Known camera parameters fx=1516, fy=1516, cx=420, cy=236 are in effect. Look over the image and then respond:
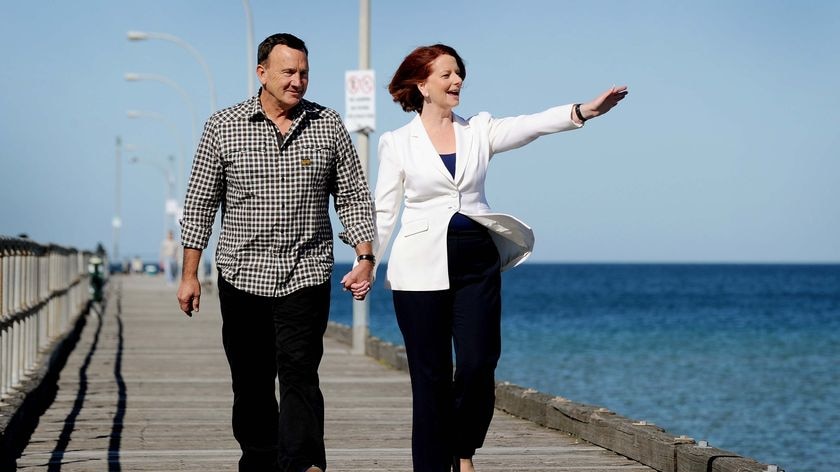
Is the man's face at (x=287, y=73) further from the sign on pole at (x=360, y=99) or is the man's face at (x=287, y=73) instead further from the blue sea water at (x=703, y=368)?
the blue sea water at (x=703, y=368)

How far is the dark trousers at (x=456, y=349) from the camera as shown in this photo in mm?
6574

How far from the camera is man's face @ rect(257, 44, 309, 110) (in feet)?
21.0

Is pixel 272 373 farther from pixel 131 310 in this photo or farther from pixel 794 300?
pixel 794 300

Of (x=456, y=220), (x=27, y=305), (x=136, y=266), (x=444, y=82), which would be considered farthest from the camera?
(x=136, y=266)

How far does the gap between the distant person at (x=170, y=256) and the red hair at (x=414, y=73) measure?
42.1 m

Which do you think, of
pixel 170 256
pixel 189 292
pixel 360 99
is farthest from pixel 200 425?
pixel 170 256

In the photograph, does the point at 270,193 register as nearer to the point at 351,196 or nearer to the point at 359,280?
the point at 351,196

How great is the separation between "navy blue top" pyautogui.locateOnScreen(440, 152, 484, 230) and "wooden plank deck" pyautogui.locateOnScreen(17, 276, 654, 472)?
6.28ft

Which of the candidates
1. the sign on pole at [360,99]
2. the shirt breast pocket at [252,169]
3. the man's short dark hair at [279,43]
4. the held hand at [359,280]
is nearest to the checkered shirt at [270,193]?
the shirt breast pocket at [252,169]

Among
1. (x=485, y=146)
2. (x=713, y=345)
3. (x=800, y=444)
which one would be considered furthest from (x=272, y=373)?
(x=713, y=345)

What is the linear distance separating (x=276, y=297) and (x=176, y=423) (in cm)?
439

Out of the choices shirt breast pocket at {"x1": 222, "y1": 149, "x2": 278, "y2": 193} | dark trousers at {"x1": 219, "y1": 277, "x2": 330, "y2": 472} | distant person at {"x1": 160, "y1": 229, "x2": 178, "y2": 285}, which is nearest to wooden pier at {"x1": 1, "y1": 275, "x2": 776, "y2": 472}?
dark trousers at {"x1": 219, "y1": 277, "x2": 330, "y2": 472}

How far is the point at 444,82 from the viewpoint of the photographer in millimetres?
6703

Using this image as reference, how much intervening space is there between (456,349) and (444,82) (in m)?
1.18
